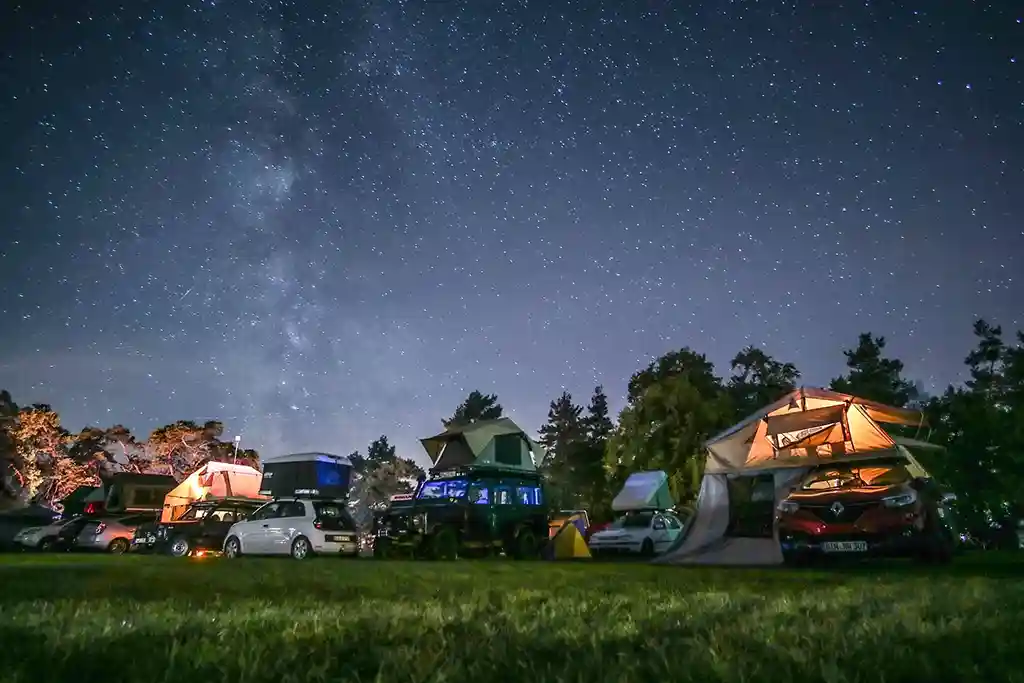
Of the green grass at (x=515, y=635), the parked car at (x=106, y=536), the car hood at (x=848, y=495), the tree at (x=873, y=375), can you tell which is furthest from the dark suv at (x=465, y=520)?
the tree at (x=873, y=375)

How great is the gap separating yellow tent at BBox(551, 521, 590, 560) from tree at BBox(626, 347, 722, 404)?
1847 cm

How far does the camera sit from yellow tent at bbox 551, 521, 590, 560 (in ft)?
72.1

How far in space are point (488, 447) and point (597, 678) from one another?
20356 mm

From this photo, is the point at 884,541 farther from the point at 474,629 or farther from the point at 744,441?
the point at 474,629

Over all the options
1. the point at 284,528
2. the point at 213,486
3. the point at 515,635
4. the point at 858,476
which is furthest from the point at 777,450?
the point at 213,486

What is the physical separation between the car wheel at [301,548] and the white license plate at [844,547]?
11850 mm

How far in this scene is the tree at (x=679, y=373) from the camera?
4066 cm

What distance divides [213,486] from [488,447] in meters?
13.3

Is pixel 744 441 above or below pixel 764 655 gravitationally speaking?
above

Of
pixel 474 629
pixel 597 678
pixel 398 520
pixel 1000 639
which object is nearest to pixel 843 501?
pixel 1000 639

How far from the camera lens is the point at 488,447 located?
22797 millimetres

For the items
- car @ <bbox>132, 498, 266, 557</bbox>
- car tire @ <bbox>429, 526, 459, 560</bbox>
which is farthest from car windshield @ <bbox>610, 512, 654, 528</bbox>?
car @ <bbox>132, 498, 266, 557</bbox>

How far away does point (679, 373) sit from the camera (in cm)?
4022

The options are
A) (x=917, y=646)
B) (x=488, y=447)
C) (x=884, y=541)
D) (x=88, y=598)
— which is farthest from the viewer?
(x=488, y=447)
